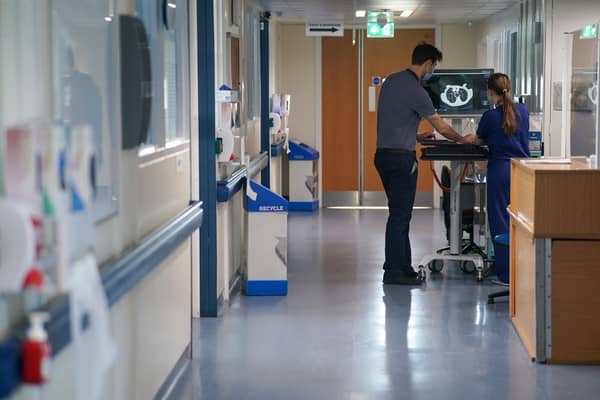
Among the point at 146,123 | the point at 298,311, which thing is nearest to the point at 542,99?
the point at 298,311

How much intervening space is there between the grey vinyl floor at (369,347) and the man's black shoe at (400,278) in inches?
4.2

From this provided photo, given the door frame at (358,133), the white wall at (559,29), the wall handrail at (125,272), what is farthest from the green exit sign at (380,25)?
the wall handrail at (125,272)

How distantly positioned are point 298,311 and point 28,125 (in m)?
4.85

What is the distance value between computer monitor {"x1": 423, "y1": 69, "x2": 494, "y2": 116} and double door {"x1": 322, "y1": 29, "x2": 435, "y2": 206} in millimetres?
5604

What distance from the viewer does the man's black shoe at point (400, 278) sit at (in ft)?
25.6

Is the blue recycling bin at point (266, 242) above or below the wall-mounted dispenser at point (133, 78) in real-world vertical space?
below

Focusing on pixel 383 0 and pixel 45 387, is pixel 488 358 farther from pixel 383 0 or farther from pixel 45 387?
pixel 383 0

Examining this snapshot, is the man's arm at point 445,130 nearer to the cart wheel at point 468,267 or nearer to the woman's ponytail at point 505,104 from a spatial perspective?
the woman's ponytail at point 505,104

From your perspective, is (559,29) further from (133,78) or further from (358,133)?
(133,78)

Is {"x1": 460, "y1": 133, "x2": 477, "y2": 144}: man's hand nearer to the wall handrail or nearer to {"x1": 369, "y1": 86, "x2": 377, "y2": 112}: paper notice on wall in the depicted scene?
the wall handrail

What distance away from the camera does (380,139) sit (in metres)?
7.62

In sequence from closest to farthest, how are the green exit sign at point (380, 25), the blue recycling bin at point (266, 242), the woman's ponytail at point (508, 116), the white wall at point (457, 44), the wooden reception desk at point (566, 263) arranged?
the wooden reception desk at point (566, 263) < the blue recycling bin at point (266, 242) < the woman's ponytail at point (508, 116) < the green exit sign at point (380, 25) < the white wall at point (457, 44)

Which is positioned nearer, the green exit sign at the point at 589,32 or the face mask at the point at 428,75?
the face mask at the point at 428,75

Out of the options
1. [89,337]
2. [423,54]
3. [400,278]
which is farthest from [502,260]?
[89,337]
